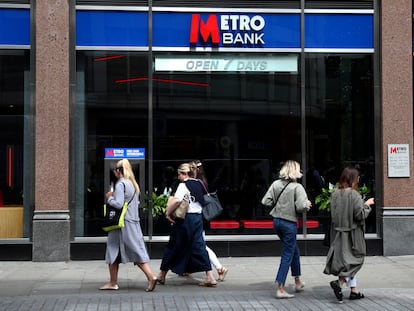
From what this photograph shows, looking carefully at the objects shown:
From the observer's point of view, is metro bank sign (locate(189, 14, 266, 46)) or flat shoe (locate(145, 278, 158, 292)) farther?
metro bank sign (locate(189, 14, 266, 46))

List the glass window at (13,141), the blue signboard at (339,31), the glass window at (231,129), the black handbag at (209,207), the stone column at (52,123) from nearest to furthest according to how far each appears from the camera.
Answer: the black handbag at (209,207)
the stone column at (52,123)
the glass window at (13,141)
the glass window at (231,129)
the blue signboard at (339,31)

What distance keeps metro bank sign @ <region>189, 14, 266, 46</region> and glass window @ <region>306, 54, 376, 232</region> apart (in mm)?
1110

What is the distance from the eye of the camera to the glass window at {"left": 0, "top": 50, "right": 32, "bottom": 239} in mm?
11047

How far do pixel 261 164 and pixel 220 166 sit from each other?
771mm

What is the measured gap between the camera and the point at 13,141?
11.1 m

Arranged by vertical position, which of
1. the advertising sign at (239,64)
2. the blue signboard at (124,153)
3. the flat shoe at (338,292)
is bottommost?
the flat shoe at (338,292)

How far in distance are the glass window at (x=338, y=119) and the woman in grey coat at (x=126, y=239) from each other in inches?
169

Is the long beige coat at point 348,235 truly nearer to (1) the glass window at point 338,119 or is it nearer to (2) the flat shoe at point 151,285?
(2) the flat shoe at point 151,285

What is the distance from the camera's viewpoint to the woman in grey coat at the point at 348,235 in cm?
764

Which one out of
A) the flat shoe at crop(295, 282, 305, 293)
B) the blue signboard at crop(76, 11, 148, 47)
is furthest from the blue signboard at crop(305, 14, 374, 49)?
the flat shoe at crop(295, 282, 305, 293)

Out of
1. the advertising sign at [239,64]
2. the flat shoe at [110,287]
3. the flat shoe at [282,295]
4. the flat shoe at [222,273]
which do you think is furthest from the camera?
the advertising sign at [239,64]

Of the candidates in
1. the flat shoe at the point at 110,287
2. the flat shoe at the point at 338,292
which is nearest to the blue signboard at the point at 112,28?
the flat shoe at the point at 110,287

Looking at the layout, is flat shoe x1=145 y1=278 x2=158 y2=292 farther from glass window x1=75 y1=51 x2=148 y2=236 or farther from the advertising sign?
the advertising sign

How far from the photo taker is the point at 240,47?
37.6ft
